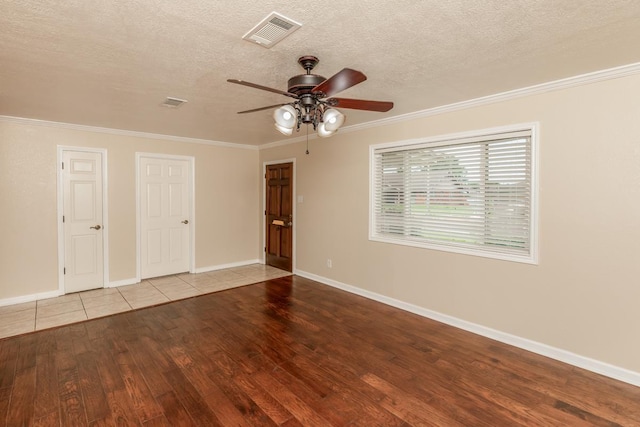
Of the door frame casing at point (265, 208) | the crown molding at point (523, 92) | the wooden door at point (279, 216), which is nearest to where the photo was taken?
the crown molding at point (523, 92)

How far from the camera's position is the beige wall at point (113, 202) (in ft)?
13.8

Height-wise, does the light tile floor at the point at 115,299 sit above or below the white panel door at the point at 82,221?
below

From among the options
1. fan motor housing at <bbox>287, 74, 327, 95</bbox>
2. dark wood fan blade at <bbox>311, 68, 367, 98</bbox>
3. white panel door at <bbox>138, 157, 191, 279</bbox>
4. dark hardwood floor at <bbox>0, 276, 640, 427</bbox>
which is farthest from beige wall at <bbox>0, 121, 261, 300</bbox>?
dark wood fan blade at <bbox>311, 68, 367, 98</bbox>

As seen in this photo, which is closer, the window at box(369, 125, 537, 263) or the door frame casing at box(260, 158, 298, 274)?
the window at box(369, 125, 537, 263)

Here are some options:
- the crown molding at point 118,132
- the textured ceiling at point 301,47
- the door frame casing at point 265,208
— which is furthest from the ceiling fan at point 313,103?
the crown molding at point 118,132

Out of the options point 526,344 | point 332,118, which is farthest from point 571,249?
point 332,118

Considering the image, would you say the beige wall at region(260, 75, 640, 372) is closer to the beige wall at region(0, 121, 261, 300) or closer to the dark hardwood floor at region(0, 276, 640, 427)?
the dark hardwood floor at region(0, 276, 640, 427)

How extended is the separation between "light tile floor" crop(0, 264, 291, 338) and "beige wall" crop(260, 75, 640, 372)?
309cm

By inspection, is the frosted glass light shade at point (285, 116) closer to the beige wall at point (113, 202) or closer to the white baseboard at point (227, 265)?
the beige wall at point (113, 202)

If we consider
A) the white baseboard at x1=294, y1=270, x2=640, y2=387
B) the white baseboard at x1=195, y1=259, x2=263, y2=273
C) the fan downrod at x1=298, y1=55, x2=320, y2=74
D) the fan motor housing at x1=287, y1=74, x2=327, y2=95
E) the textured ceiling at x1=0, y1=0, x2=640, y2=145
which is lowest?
the white baseboard at x1=294, y1=270, x2=640, y2=387

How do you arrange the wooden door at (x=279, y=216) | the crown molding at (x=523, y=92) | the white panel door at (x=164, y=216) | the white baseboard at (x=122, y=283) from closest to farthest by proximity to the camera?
1. the crown molding at (x=523, y=92)
2. the white baseboard at (x=122, y=283)
3. the white panel door at (x=164, y=216)
4. the wooden door at (x=279, y=216)

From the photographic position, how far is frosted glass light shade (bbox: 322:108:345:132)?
2359 millimetres

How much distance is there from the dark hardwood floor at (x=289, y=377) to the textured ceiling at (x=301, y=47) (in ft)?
8.10

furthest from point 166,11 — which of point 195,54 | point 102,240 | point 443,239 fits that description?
point 102,240
